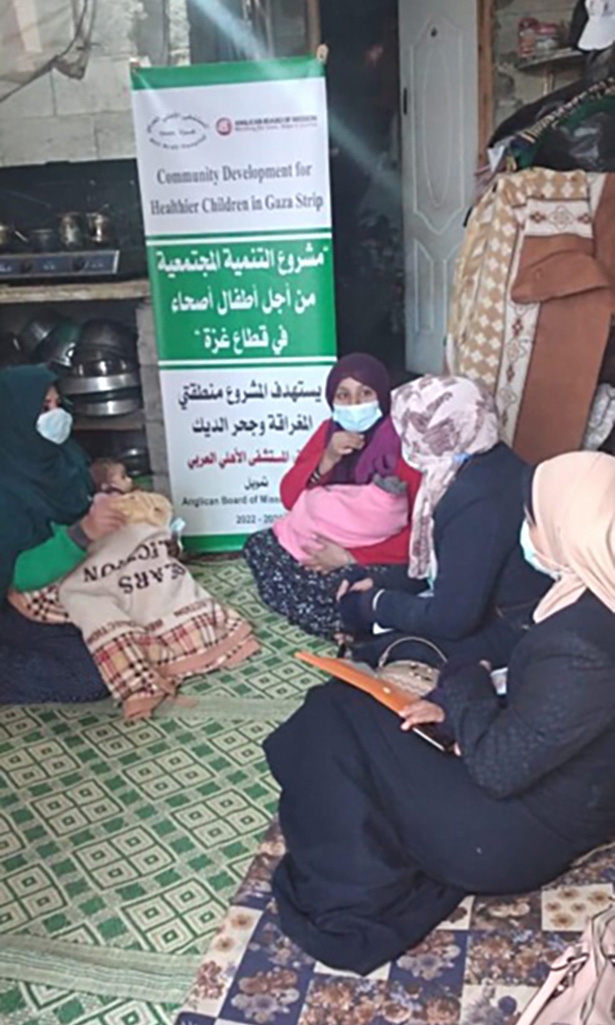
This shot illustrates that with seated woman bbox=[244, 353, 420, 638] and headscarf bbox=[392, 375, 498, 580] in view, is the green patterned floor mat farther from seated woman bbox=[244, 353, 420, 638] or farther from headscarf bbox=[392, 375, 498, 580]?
headscarf bbox=[392, 375, 498, 580]

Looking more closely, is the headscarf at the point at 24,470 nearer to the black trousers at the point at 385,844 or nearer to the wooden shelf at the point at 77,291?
the wooden shelf at the point at 77,291

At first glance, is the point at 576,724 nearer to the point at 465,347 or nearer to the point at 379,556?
the point at 379,556

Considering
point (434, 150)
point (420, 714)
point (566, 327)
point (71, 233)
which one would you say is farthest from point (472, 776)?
point (434, 150)

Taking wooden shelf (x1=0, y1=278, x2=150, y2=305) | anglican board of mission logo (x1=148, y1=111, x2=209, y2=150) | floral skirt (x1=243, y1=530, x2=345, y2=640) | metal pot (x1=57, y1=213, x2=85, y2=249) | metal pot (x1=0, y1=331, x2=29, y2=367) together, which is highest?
anglican board of mission logo (x1=148, y1=111, x2=209, y2=150)

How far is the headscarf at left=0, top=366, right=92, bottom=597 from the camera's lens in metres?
2.51

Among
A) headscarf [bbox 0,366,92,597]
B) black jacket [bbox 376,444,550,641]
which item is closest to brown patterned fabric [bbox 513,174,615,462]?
black jacket [bbox 376,444,550,641]

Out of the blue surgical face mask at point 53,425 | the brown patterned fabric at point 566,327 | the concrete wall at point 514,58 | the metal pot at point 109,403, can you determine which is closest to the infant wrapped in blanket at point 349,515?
the brown patterned fabric at point 566,327

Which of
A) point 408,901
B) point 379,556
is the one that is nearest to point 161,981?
point 408,901

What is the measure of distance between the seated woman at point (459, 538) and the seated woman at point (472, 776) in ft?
0.85

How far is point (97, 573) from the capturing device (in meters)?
2.58

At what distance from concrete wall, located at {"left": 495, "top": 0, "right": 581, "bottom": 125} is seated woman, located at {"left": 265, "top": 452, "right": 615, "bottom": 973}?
3356mm

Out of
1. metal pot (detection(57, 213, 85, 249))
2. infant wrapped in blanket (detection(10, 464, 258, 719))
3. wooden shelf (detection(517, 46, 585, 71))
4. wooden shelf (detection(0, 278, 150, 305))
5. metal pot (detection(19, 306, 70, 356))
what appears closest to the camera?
infant wrapped in blanket (detection(10, 464, 258, 719))

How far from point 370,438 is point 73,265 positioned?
1509mm

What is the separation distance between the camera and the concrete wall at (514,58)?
419 cm
